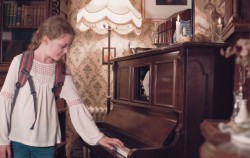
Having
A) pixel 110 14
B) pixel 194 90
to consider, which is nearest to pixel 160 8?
pixel 110 14

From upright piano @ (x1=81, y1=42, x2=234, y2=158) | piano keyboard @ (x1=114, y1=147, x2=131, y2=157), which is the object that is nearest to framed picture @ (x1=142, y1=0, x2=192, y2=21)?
upright piano @ (x1=81, y1=42, x2=234, y2=158)

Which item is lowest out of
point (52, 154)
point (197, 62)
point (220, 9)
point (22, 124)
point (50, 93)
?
point (52, 154)

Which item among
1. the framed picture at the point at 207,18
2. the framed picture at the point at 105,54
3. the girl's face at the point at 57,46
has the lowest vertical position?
the girl's face at the point at 57,46

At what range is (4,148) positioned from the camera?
7.03 ft

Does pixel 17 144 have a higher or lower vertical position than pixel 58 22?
lower

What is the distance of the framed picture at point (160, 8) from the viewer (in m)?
4.52

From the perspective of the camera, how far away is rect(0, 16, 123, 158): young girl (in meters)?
2.16

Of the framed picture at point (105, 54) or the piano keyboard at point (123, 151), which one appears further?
the framed picture at point (105, 54)

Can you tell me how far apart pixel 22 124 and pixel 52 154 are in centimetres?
24

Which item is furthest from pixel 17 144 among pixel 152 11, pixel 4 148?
pixel 152 11

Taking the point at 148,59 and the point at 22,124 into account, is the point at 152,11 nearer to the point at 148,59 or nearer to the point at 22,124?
the point at 148,59

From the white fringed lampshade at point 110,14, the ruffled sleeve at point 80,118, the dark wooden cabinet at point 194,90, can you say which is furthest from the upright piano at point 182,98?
the white fringed lampshade at point 110,14

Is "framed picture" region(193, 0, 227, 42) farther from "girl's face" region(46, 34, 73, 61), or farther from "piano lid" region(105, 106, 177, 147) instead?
"girl's face" region(46, 34, 73, 61)

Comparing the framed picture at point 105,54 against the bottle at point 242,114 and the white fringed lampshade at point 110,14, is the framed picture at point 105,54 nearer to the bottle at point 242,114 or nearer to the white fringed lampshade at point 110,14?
the white fringed lampshade at point 110,14
